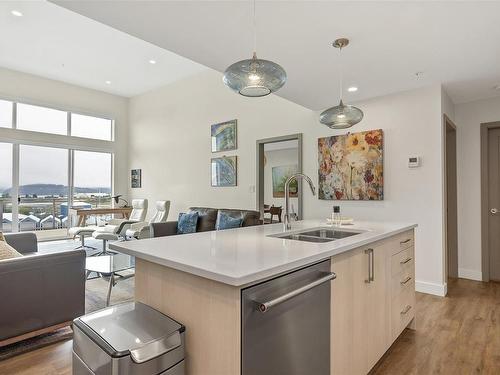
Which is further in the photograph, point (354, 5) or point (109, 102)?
point (109, 102)

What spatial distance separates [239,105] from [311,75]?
2.56m

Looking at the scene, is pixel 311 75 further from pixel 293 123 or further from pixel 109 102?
pixel 109 102

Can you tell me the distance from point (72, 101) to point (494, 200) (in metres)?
8.72

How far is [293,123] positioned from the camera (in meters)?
4.89

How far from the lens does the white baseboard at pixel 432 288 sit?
3453 millimetres

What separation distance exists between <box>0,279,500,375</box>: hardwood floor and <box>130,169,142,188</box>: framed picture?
6041 mm

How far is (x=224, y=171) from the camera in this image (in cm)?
585

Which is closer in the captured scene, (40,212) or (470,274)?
(470,274)

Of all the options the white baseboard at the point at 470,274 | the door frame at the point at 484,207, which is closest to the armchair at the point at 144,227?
the white baseboard at the point at 470,274

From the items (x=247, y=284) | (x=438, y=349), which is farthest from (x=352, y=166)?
(x=247, y=284)

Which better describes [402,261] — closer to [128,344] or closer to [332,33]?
[332,33]

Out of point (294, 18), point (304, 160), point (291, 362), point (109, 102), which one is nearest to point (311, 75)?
point (294, 18)

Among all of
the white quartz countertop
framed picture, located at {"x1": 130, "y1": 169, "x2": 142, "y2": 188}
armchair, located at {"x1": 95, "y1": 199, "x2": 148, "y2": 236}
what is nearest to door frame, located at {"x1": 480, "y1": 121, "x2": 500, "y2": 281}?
the white quartz countertop

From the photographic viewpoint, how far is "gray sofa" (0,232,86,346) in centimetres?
205
